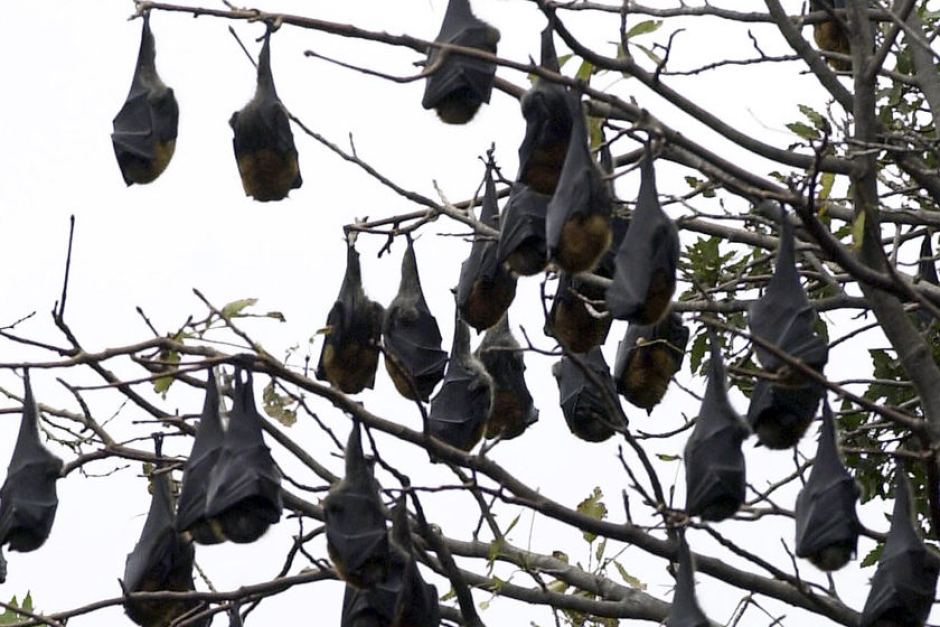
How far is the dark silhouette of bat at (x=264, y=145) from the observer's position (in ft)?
24.1

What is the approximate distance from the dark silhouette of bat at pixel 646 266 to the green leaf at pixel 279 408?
8.95ft

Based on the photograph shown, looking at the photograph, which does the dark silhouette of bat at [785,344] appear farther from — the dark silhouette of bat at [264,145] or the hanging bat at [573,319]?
the dark silhouette of bat at [264,145]

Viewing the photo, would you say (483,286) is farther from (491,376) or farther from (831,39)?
(831,39)

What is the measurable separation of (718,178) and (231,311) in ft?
7.66

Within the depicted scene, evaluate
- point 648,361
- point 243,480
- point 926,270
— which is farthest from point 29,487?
point 926,270

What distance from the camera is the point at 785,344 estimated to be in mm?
6008

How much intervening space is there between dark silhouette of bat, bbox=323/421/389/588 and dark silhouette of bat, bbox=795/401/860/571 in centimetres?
151

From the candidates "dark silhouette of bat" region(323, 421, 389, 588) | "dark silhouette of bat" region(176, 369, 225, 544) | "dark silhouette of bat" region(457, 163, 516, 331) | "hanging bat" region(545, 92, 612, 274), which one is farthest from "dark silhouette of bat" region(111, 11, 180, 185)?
"hanging bat" region(545, 92, 612, 274)

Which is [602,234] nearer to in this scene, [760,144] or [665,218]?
[665,218]

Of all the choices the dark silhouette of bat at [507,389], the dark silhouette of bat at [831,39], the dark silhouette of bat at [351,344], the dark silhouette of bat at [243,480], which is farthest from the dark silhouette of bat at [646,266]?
the dark silhouette of bat at [831,39]

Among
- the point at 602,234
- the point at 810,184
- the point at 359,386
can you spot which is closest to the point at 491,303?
the point at 359,386

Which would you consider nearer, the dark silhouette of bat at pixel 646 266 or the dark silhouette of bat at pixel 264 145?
the dark silhouette of bat at pixel 646 266

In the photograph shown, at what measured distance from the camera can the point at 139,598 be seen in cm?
691

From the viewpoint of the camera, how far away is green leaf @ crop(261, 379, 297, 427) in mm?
8117
